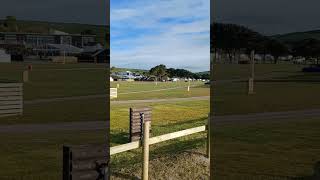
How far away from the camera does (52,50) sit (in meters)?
7.07

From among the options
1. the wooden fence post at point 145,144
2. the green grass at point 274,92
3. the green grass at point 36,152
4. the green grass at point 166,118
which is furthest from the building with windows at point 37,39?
the green grass at point 274,92

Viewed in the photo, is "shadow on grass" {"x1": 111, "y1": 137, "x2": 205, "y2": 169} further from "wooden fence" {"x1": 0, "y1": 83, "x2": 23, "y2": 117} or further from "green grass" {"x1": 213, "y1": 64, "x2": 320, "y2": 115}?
"wooden fence" {"x1": 0, "y1": 83, "x2": 23, "y2": 117}

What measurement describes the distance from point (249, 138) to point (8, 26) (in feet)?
13.5

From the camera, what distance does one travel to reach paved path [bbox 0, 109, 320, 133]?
691 centimetres

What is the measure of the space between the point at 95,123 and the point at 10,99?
7.00ft

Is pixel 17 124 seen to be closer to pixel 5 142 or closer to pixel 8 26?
pixel 5 142

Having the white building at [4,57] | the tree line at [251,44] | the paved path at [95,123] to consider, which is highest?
the tree line at [251,44]

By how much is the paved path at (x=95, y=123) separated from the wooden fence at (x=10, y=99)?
462 mm

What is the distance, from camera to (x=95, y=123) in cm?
634

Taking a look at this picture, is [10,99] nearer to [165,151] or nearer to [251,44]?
[165,151]

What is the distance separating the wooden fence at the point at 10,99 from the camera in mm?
7268

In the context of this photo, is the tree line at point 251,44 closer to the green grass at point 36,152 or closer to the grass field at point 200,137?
the grass field at point 200,137

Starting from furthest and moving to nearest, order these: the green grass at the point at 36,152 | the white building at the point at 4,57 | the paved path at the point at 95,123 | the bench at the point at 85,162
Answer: the paved path at the point at 95,123, the white building at the point at 4,57, the green grass at the point at 36,152, the bench at the point at 85,162

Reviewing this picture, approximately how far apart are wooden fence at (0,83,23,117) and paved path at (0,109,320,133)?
1.52 ft
